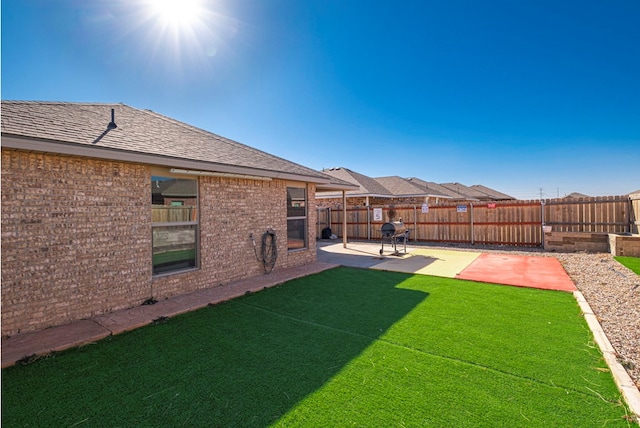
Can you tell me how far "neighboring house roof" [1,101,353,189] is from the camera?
3.95 meters

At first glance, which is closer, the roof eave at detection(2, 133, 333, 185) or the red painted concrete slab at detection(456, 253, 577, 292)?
the roof eave at detection(2, 133, 333, 185)

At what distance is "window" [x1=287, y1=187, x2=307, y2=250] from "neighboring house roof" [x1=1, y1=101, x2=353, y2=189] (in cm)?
59

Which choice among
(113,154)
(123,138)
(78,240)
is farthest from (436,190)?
(78,240)

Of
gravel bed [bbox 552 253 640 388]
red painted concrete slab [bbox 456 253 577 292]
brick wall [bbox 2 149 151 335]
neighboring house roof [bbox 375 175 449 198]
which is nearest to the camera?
gravel bed [bbox 552 253 640 388]

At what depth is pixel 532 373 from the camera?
285cm

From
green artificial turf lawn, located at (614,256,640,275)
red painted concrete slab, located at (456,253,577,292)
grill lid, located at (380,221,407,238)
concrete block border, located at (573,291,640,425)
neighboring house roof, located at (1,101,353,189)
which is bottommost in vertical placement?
concrete block border, located at (573,291,640,425)

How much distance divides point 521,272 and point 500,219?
581cm

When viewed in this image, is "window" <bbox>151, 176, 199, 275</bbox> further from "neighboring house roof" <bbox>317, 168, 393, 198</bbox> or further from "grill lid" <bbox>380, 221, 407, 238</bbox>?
"neighboring house roof" <bbox>317, 168, 393, 198</bbox>

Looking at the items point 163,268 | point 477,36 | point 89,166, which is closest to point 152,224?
point 163,268

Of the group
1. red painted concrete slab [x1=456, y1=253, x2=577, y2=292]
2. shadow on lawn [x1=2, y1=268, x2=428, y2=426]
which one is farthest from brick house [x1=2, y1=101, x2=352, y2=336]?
red painted concrete slab [x1=456, y1=253, x2=577, y2=292]

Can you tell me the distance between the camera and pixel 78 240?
435 cm

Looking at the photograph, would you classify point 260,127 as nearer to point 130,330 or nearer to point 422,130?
point 422,130

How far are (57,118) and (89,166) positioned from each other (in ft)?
4.36

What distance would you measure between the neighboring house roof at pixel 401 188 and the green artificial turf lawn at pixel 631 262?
13034 millimetres
